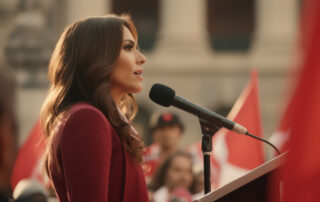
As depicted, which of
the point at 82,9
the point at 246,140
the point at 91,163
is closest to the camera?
the point at 91,163

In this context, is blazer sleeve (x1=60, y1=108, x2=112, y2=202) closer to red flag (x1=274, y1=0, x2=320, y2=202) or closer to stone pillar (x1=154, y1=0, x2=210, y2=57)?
red flag (x1=274, y1=0, x2=320, y2=202)

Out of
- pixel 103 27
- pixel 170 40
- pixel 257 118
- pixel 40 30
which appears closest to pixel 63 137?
pixel 103 27

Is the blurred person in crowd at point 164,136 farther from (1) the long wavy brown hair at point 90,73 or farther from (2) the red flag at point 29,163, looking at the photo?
(1) the long wavy brown hair at point 90,73

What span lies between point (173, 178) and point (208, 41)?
1424 centimetres

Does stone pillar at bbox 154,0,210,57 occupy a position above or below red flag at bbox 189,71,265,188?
below

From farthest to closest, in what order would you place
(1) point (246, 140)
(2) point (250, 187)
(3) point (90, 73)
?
→ (1) point (246, 140) → (3) point (90, 73) → (2) point (250, 187)

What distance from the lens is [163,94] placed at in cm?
260

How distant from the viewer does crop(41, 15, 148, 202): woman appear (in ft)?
7.51

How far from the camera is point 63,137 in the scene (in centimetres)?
234

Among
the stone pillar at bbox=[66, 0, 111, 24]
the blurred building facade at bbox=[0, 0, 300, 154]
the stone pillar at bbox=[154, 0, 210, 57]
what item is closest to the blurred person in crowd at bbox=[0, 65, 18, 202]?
the blurred building facade at bbox=[0, 0, 300, 154]

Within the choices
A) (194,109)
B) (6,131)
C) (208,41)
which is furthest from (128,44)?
(208,41)

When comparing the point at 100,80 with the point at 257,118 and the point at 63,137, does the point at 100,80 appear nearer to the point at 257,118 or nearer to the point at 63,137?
the point at 63,137

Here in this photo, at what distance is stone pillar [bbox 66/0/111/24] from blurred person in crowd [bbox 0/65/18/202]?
687 inches

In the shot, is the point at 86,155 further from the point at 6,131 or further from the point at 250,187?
the point at 6,131
